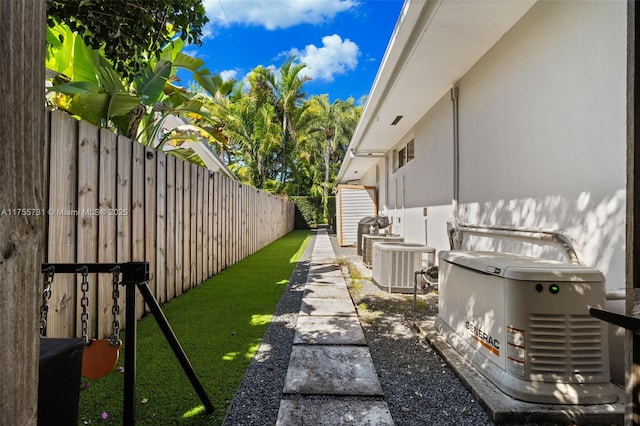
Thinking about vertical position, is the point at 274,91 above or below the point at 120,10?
above

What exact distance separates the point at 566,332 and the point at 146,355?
327 centimetres

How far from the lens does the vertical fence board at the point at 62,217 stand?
2.56 meters

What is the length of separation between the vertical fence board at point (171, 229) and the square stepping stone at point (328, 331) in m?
1.92

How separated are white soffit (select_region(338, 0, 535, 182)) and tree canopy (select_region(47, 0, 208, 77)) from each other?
2.26m

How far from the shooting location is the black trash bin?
42.2 inches

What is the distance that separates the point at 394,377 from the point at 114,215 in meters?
3.08

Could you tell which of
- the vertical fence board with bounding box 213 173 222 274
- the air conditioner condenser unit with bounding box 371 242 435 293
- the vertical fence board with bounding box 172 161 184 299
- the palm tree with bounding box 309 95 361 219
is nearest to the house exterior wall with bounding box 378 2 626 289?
the air conditioner condenser unit with bounding box 371 242 435 293

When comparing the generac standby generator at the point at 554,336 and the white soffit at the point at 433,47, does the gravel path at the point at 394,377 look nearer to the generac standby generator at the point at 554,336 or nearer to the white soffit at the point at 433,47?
the generac standby generator at the point at 554,336

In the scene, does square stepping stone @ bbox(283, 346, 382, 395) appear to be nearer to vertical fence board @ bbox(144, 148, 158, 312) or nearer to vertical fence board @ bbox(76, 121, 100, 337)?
vertical fence board @ bbox(76, 121, 100, 337)

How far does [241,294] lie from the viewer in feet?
16.7

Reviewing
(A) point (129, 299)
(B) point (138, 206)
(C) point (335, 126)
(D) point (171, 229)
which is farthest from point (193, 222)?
(C) point (335, 126)

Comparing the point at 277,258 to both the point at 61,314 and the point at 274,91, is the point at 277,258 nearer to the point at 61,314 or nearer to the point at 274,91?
the point at 61,314

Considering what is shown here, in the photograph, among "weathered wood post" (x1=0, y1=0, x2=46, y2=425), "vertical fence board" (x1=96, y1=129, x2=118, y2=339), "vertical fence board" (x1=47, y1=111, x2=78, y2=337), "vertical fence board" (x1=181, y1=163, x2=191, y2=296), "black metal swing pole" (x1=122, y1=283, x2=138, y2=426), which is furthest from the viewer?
"vertical fence board" (x1=181, y1=163, x2=191, y2=296)

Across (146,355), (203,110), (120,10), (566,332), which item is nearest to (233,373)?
(146,355)
